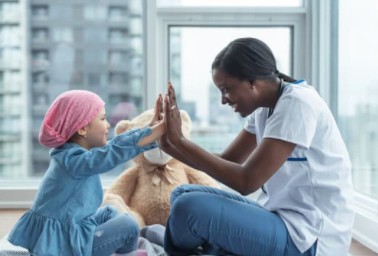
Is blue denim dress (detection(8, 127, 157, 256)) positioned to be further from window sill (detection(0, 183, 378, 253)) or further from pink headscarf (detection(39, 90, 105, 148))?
window sill (detection(0, 183, 378, 253))

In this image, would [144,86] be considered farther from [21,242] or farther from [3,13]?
[21,242]

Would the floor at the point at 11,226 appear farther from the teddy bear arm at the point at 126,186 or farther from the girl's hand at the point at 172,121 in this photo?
the girl's hand at the point at 172,121

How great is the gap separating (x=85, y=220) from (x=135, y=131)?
33cm

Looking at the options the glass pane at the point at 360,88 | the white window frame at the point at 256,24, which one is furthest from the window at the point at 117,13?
the glass pane at the point at 360,88

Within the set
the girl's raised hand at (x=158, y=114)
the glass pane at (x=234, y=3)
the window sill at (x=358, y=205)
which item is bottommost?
the window sill at (x=358, y=205)

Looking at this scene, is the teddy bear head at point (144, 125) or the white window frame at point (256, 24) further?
the white window frame at point (256, 24)

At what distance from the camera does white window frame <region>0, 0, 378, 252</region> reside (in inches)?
92.9

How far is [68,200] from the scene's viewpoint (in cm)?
141

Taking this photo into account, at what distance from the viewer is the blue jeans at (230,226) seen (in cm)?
134

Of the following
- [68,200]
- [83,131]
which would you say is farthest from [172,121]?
[68,200]

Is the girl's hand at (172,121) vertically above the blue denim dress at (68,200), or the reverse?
the girl's hand at (172,121)

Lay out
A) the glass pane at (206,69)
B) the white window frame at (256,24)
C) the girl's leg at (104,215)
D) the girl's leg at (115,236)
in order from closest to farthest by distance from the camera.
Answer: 1. the girl's leg at (115,236)
2. the girl's leg at (104,215)
3. the white window frame at (256,24)
4. the glass pane at (206,69)

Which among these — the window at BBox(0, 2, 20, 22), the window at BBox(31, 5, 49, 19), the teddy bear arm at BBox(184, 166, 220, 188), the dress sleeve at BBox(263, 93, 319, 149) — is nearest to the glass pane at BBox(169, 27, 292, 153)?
the teddy bear arm at BBox(184, 166, 220, 188)

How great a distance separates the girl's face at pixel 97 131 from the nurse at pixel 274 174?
224 millimetres
